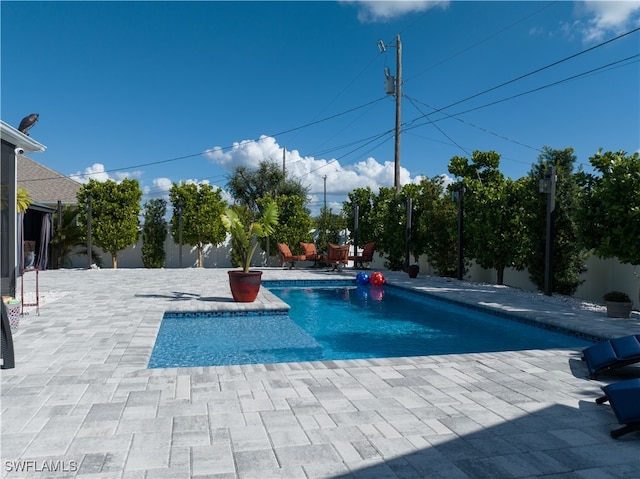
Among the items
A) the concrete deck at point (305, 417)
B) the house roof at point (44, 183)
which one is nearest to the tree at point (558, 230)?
the concrete deck at point (305, 417)

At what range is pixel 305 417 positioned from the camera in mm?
3457

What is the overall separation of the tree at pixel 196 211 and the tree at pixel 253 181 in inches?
642

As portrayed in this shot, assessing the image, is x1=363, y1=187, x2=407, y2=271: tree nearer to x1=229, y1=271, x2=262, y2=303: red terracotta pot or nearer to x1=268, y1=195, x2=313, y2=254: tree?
x1=268, y1=195, x2=313, y2=254: tree

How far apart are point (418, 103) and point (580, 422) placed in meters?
19.3

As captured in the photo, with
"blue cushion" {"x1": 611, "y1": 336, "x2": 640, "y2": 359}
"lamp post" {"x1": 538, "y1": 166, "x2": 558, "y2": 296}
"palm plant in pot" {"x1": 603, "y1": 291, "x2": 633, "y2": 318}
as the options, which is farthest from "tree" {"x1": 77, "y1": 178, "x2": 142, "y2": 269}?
"blue cushion" {"x1": 611, "y1": 336, "x2": 640, "y2": 359}

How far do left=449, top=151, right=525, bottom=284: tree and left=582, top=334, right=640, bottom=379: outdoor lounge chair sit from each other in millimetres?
7345

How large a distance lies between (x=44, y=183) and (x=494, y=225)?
21699mm

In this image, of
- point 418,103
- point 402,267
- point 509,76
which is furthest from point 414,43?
point 402,267

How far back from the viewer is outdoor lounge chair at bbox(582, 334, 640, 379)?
4.45 metres

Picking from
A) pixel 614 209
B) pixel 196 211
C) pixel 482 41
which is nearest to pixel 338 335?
pixel 614 209

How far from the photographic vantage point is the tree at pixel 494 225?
12.2 meters

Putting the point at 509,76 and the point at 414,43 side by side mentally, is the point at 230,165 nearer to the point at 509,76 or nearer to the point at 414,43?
the point at 414,43

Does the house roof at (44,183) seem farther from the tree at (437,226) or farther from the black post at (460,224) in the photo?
the black post at (460,224)

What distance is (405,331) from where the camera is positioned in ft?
27.5
